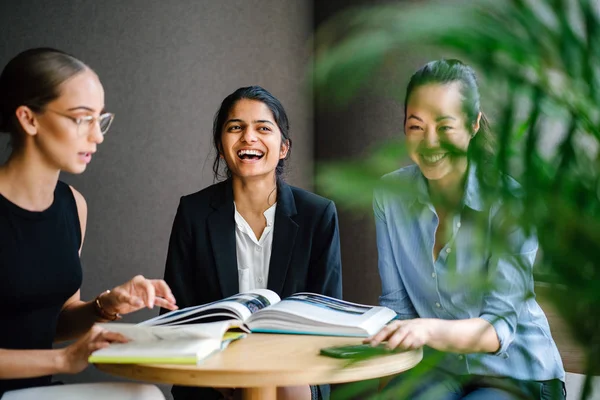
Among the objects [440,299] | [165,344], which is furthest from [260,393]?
[440,299]

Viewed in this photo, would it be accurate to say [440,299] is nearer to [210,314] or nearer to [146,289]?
[210,314]

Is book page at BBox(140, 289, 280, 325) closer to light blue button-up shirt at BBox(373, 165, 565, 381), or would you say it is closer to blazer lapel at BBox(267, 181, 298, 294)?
light blue button-up shirt at BBox(373, 165, 565, 381)

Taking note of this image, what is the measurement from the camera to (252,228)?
2.38 metres

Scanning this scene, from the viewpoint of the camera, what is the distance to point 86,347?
1481 mm

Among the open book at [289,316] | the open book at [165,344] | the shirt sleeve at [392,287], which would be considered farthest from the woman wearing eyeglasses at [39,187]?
the shirt sleeve at [392,287]

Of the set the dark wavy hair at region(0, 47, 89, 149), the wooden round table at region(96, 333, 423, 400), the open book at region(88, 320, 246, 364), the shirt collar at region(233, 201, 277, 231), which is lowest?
the wooden round table at region(96, 333, 423, 400)

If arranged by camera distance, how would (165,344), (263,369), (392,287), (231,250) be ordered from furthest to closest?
(231,250)
(392,287)
(165,344)
(263,369)

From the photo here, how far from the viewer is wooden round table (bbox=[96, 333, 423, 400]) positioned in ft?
4.48

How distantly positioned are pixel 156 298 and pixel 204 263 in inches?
23.9

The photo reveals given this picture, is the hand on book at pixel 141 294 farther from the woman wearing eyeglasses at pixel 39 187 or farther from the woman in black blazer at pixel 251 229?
the woman in black blazer at pixel 251 229

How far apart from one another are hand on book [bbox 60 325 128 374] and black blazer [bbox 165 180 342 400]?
777 mm

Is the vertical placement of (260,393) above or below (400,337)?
below

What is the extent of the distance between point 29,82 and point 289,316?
0.91m

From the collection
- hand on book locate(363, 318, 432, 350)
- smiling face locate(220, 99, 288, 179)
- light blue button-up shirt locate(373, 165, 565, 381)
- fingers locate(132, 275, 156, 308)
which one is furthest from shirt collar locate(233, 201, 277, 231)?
hand on book locate(363, 318, 432, 350)
